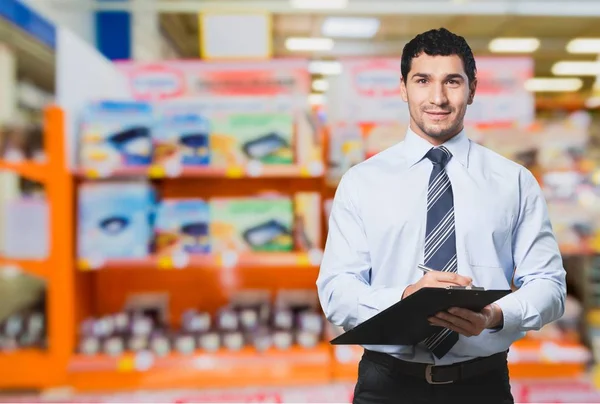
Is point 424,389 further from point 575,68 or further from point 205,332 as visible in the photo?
point 575,68

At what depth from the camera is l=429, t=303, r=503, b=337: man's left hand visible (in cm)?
111

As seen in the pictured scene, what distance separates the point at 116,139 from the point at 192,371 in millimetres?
1269

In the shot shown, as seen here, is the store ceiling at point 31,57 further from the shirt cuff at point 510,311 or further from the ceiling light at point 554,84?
the ceiling light at point 554,84

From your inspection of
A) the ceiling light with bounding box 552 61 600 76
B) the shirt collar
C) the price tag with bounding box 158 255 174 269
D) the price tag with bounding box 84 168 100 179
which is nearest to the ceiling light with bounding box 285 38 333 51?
the ceiling light with bounding box 552 61 600 76

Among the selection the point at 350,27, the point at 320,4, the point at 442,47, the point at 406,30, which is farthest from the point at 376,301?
the point at 406,30

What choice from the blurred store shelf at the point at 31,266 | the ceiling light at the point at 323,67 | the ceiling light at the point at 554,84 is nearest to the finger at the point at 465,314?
the blurred store shelf at the point at 31,266

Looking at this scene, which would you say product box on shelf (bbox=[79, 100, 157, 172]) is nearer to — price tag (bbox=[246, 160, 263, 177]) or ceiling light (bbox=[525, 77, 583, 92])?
price tag (bbox=[246, 160, 263, 177])

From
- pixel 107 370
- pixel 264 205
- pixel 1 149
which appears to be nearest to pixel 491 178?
pixel 264 205

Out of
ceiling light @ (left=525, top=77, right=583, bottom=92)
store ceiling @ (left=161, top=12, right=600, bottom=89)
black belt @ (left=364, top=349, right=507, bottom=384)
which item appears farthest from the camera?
ceiling light @ (left=525, top=77, right=583, bottom=92)

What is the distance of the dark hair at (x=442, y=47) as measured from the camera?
48.8 inches

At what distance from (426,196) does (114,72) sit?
2.70 meters

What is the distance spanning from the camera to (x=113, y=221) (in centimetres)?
291

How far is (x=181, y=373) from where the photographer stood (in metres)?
2.88

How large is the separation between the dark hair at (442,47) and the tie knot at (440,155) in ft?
0.58
